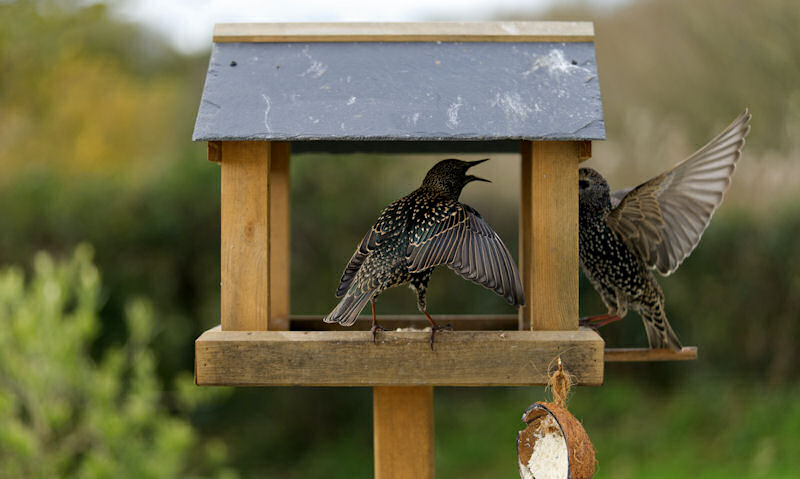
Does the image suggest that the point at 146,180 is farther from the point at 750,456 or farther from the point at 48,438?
the point at 750,456

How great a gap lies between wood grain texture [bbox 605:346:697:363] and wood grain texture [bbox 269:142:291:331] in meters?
1.22

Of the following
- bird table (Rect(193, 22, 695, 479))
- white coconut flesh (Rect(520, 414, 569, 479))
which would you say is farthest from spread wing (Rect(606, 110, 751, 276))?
white coconut flesh (Rect(520, 414, 569, 479))

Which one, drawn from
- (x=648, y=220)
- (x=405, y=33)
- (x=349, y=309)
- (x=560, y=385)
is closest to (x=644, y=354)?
(x=648, y=220)

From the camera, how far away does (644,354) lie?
2895 millimetres

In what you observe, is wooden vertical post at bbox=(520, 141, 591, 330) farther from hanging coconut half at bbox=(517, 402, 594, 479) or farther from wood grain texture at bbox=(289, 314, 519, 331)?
wood grain texture at bbox=(289, 314, 519, 331)

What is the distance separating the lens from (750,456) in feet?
18.6

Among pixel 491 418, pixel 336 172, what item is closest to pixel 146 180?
pixel 336 172

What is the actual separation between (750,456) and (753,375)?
Result: 78cm

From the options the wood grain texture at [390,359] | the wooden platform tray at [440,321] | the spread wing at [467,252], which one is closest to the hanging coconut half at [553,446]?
the wood grain texture at [390,359]

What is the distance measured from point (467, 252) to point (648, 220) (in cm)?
97

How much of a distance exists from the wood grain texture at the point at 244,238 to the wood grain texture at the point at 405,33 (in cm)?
37

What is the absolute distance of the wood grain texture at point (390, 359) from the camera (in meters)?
2.26

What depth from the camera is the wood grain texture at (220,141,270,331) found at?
2.38 meters

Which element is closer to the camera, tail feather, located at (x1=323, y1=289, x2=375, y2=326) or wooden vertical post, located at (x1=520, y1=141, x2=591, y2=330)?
tail feather, located at (x1=323, y1=289, x2=375, y2=326)
